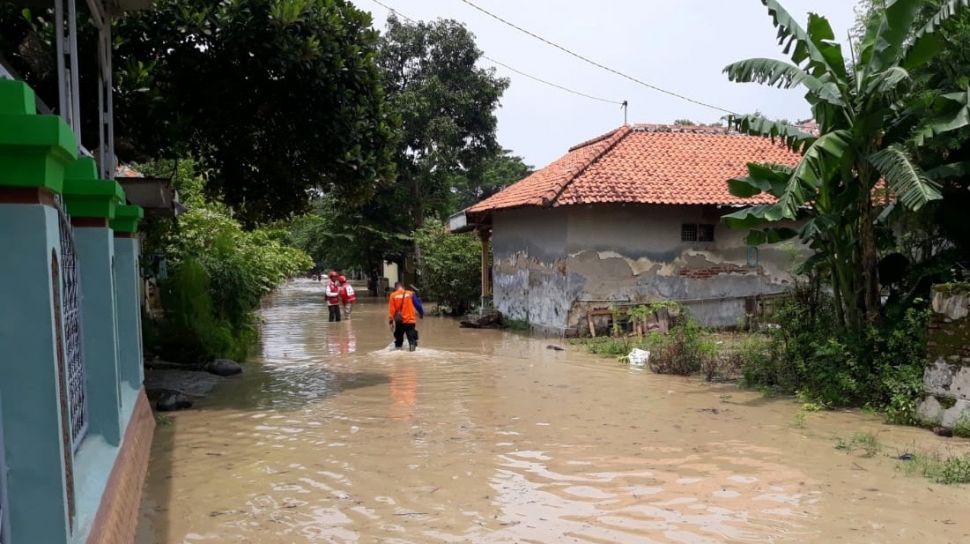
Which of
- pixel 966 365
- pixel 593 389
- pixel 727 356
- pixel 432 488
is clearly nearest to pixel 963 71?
pixel 966 365

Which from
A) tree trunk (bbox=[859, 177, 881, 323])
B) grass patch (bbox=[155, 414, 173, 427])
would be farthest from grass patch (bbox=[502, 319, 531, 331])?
grass patch (bbox=[155, 414, 173, 427])

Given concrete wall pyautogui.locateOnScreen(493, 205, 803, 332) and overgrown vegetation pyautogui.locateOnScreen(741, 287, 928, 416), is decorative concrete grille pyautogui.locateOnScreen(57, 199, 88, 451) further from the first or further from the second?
concrete wall pyautogui.locateOnScreen(493, 205, 803, 332)

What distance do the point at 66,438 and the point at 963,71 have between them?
1136 centimetres

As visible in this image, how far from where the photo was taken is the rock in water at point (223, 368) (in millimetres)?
12734

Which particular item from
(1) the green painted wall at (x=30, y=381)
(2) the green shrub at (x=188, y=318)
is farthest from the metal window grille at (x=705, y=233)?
(1) the green painted wall at (x=30, y=381)

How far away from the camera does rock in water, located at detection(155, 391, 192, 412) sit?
394 inches

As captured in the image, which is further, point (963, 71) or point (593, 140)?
point (593, 140)

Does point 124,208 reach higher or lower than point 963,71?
lower

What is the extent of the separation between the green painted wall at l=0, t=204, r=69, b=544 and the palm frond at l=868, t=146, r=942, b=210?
8713mm

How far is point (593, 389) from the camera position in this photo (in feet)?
37.8

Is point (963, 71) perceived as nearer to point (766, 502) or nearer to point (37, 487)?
point (766, 502)

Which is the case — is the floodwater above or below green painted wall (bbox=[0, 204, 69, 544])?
below

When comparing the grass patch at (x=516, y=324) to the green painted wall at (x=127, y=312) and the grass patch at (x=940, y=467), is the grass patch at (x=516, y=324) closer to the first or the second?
the grass patch at (x=940, y=467)

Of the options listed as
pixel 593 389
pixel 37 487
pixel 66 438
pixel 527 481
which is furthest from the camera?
pixel 593 389
